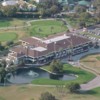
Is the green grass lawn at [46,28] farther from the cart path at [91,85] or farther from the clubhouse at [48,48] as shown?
the cart path at [91,85]

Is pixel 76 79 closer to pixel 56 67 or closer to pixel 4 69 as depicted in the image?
pixel 56 67

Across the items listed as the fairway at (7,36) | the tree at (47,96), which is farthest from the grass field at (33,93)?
the fairway at (7,36)

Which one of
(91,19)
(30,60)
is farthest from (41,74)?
(91,19)

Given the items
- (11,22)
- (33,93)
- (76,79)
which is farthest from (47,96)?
(11,22)

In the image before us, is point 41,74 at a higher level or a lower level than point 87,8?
lower

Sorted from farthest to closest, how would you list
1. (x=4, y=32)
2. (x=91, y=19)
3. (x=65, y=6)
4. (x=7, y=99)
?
(x=65, y=6)
(x=91, y=19)
(x=4, y=32)
(x=7, y=99)

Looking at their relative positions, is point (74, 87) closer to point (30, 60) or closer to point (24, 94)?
point (24, 94)
